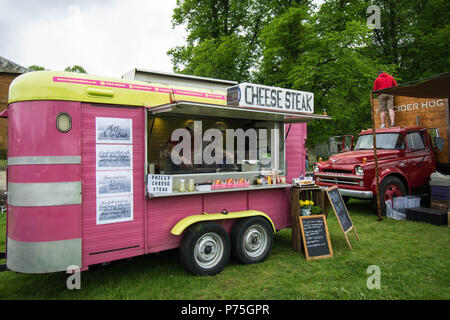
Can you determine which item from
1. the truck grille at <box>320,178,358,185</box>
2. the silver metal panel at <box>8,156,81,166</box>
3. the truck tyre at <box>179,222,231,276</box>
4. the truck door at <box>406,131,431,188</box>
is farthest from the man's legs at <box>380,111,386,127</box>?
the silver metal panel at <box>8,156,81,166</box>

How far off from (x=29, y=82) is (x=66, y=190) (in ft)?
4.15

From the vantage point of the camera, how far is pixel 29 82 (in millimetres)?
3498

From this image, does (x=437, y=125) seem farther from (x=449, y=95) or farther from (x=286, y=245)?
(x=286, y=245)

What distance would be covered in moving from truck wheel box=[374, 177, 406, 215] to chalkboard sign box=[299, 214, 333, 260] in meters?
3.46

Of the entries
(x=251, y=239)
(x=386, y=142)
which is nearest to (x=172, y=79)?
(x=251, y=239)

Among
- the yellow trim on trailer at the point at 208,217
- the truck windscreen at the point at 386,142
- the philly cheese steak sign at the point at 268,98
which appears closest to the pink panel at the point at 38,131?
the yellow trim on trailer at the point at 208,217

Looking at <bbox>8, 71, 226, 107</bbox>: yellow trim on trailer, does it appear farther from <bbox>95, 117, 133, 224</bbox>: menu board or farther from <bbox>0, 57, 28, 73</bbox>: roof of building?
<bbox>0, 57, 28, 73</bbox>: roof of building

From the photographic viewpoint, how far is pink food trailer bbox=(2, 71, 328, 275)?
11.3ft

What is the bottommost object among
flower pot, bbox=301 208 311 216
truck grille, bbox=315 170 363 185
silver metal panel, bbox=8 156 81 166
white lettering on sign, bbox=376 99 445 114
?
flower pot, bbox=301 208 311 216

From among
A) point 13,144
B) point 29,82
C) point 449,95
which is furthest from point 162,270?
point 449,95

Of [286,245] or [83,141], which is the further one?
[286,245]

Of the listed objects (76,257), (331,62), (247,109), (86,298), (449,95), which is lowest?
(86,298)

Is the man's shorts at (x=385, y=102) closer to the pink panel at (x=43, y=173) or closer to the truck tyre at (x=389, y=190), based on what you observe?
the truck tyre at (x=389, y=190)

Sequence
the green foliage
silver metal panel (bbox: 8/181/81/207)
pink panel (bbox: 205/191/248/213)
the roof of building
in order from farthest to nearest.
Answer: the roof of building, the green foliage, pink panel (bbox: 205/191/248/213), silver metal panel (bbox: 8/181/81/207)
